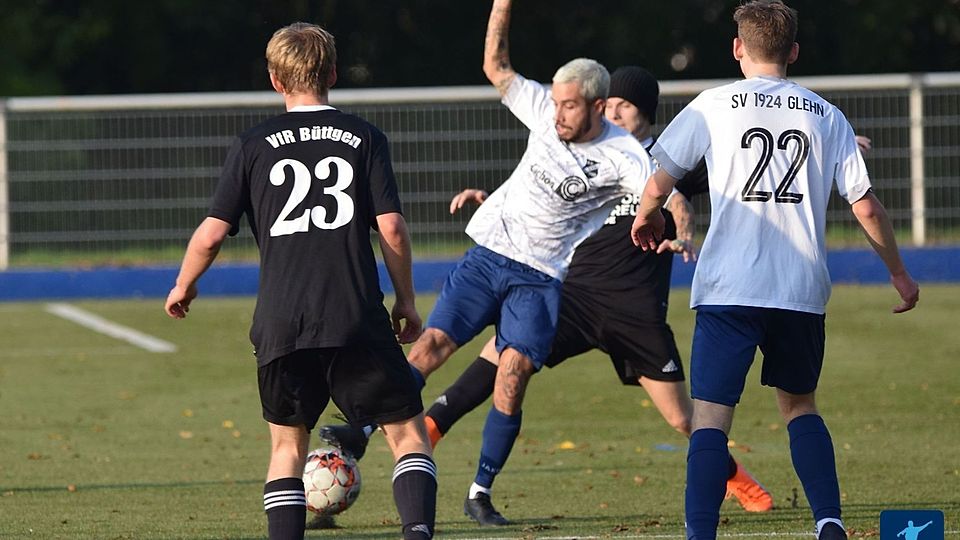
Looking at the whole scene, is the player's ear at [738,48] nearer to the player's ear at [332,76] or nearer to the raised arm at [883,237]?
the raised arm at [883,237]

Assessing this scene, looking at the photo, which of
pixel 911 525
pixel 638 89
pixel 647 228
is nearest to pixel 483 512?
pixel 647 228

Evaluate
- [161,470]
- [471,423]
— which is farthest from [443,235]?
[161,470]

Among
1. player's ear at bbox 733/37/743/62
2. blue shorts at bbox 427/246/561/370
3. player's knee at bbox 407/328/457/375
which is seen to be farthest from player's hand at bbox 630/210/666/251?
player's knee at bbox 407/328/457/375

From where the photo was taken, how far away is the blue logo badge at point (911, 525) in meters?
4.90

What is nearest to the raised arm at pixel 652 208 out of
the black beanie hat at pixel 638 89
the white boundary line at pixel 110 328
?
the black beanie hat at pixel 638 89

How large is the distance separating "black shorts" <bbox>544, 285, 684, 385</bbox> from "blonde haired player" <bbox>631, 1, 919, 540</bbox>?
2155 mm

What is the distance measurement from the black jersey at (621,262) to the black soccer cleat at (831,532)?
8.36 ft

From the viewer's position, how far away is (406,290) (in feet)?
18.6

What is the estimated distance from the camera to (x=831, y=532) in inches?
225

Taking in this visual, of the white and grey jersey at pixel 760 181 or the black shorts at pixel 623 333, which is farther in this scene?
the black shorts at pixel 623 333

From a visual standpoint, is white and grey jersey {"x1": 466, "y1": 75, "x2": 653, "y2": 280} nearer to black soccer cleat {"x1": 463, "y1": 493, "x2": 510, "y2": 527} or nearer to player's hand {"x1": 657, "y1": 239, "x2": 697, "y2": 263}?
player's hand {"x1": 657, "y1": 239, "x2": 697, "y2": 263}

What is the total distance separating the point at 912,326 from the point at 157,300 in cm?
856

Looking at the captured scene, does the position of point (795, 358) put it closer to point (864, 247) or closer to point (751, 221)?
point (751, 221)

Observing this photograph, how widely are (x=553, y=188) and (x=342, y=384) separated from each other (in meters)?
2.28
